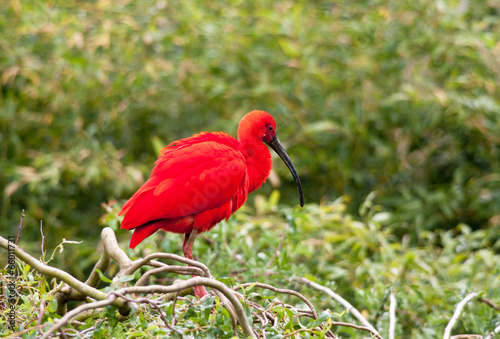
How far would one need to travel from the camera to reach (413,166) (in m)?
5.53

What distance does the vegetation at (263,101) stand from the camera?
490cm

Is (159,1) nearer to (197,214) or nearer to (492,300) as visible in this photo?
(197,214)

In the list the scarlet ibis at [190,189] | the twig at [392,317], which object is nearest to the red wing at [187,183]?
the scarlet ibis at [190,189]

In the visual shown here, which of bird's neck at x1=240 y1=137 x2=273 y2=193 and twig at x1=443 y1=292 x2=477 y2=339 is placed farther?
bird's neck at x1=240 y1=137 x2=273 y2=193

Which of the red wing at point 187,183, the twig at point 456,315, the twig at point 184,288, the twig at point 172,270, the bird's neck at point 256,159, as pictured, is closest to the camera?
the twig at point 184,288

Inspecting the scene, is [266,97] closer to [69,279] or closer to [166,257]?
[166,257]

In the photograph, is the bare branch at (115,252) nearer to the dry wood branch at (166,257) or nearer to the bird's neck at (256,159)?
the dry wood branch at (166,257)

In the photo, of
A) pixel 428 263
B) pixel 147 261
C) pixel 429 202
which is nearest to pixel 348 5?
pixel 429 202

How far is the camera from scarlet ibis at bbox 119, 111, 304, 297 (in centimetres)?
237

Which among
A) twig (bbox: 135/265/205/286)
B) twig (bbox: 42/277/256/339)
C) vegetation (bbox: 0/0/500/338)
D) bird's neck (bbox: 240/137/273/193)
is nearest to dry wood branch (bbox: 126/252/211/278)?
twig (bbox: 135/265/205/286)

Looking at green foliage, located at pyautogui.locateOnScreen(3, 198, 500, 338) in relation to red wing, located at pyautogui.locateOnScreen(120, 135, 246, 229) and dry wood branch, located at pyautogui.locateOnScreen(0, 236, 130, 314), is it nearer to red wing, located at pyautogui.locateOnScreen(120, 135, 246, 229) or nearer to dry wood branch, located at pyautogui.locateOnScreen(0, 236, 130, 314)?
dry wood branch, located at pyautogui.locateOnScreen(0, 236, 130, 314)

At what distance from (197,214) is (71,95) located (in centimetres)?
304

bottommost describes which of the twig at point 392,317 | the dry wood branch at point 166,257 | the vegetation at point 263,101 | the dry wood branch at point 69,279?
the vegetation at point 263,101

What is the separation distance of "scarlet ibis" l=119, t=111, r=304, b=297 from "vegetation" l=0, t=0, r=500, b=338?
2030 millimetres
